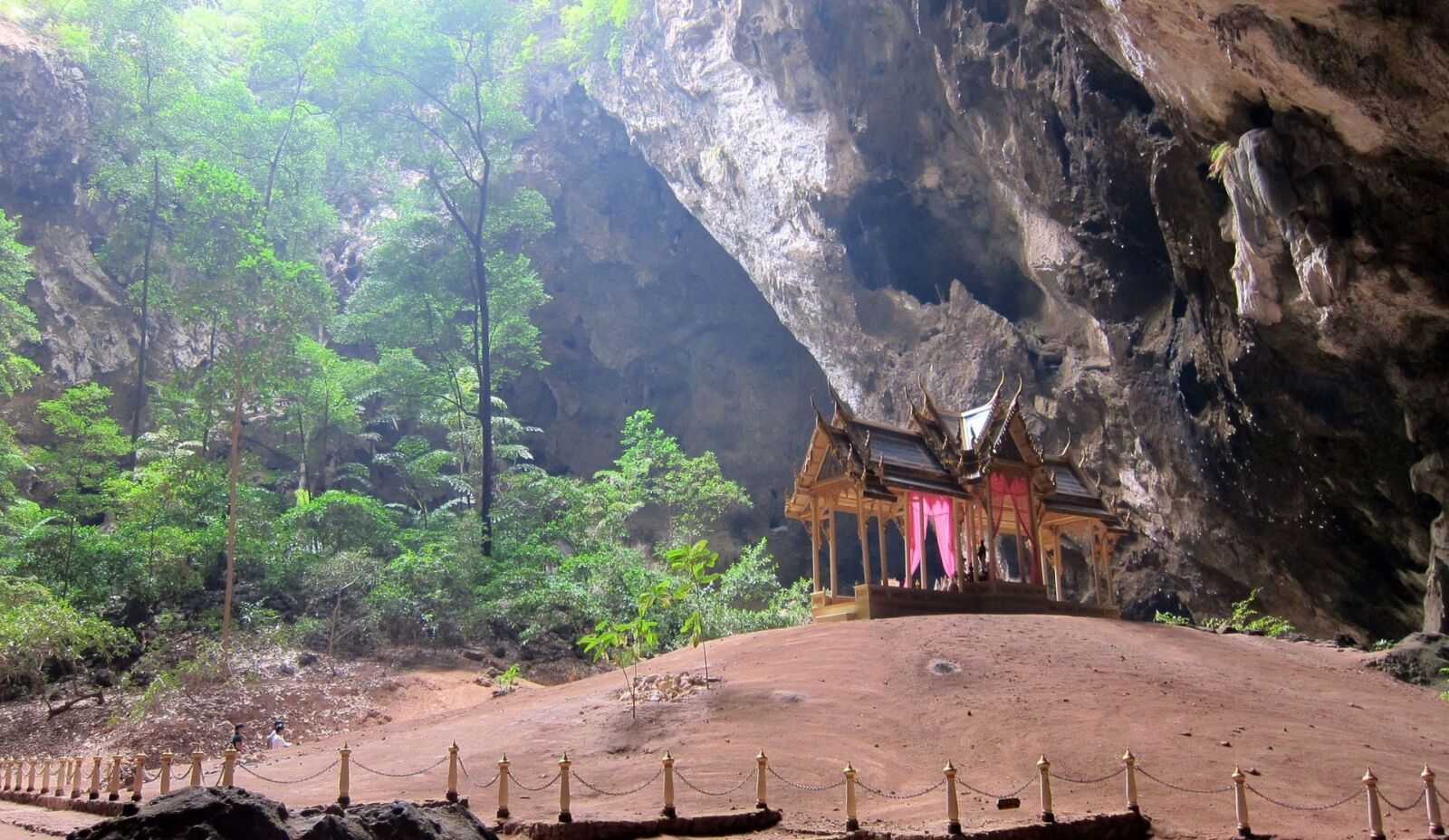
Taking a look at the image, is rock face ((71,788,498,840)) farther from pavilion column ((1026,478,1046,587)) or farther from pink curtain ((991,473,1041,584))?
pavilion column ((1026,478,1046,587))

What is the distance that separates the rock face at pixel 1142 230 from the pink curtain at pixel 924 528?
19.2ft

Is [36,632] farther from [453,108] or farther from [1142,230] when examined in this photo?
[453,108]

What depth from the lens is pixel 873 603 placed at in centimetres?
1683

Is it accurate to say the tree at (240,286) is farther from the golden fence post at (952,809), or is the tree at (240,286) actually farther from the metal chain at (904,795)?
the golden fence post at (952,809)

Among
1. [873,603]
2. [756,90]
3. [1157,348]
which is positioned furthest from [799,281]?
[873,603]

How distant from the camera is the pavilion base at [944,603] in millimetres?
16922

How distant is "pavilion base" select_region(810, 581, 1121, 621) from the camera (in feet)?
55.5

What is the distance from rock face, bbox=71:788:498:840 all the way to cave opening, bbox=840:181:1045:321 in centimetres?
2398

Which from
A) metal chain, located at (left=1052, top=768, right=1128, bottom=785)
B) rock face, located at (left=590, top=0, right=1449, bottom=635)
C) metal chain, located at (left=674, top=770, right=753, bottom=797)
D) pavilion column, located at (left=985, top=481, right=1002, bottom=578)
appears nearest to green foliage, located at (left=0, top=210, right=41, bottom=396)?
rock face, located at (left=590, top=0, right=1449, bottom=635)

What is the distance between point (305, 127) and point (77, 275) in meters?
10.3

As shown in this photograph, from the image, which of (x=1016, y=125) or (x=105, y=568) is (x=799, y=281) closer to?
(x=1016, y=125)

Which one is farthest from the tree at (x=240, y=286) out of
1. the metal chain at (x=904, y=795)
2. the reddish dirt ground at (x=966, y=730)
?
the metal chain at (x=904, y=795)

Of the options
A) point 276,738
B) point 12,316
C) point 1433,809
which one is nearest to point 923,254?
point 276,738

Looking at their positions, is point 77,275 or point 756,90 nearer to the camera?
point 756,90
